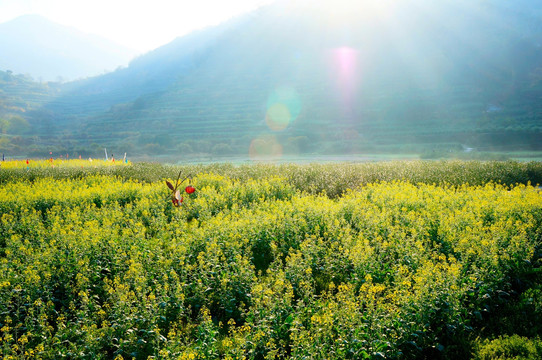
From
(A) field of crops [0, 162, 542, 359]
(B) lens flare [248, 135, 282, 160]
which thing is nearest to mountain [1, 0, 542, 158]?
(B) lens flare [248, 135, 282, 160]

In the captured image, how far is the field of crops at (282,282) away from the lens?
5.13 meters

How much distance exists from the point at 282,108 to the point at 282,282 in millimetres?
109549

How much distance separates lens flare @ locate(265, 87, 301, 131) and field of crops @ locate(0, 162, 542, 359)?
83645 mm

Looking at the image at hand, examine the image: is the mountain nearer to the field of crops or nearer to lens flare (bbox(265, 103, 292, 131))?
lens flare (bbox(265, 103, 292, 131))

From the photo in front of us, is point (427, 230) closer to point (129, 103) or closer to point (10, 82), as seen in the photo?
point (129, 103)

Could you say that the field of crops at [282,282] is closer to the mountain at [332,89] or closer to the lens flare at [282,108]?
the mountain at [332,89]

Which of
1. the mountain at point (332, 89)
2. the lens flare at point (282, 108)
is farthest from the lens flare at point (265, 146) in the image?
the lens flare at point (282, 108)

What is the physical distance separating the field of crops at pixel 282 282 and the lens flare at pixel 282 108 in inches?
3293

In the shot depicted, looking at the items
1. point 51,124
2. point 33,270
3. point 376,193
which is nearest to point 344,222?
point 376,193

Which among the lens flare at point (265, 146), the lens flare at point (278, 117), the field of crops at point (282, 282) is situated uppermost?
the lens flare at point (278, 117)

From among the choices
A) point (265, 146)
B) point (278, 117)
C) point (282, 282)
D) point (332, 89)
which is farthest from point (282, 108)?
point (282, 282)

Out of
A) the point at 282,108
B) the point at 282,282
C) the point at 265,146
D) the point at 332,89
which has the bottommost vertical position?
the point at 282,282

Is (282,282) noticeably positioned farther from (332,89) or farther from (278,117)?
(332,89)

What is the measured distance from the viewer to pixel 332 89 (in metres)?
117
